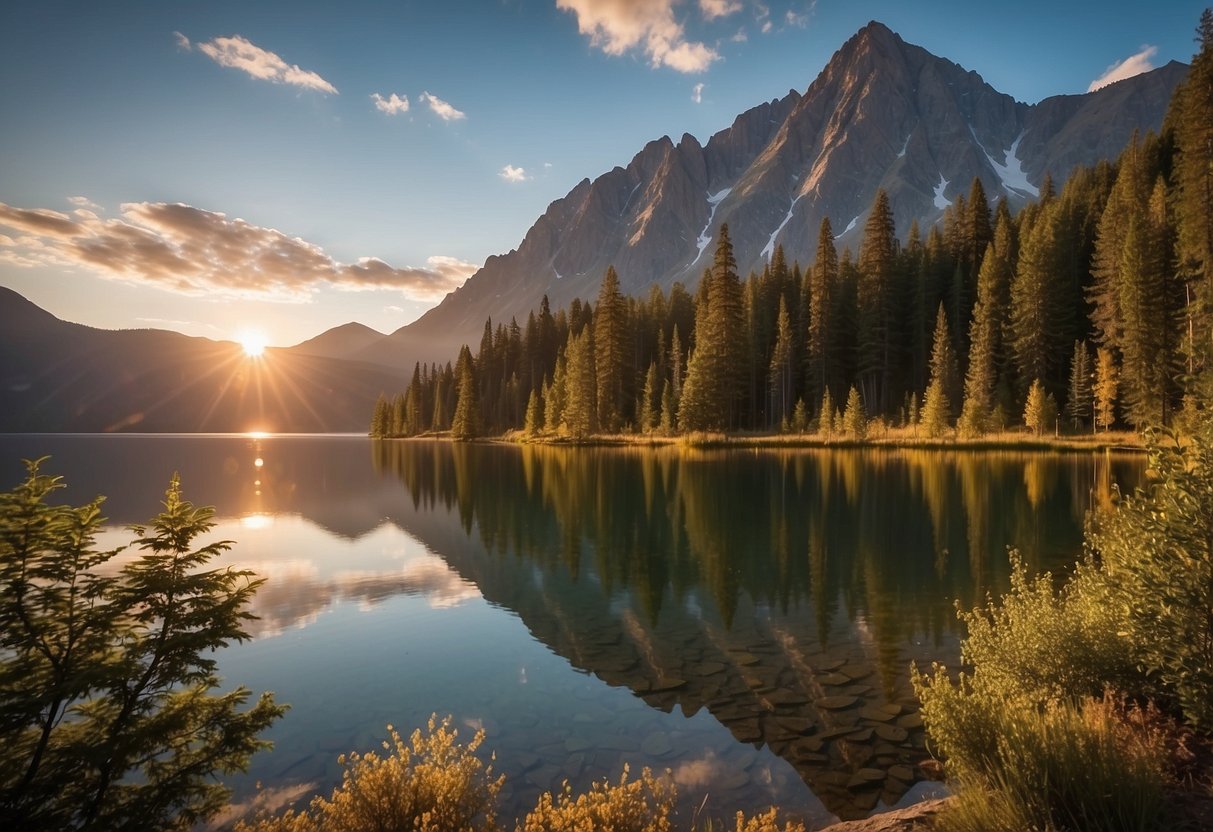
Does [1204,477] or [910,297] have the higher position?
[910,297]

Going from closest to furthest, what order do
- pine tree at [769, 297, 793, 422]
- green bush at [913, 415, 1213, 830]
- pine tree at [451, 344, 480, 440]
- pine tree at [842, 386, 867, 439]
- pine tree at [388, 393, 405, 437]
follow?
green bush at [913, 415, 1213, 830] < pine tree at [842, 386, 867, 439] < pine tree at [769, 297, 793, 422] < pine tree at [451, 344, 480, 440] < pine tree at [388, 393, 405, 437]

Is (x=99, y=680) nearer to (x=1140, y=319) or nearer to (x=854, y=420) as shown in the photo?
(x=854, y=420)

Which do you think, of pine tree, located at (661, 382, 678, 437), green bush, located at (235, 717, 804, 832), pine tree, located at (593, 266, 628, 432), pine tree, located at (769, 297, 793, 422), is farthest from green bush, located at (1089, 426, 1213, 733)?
pine tree, located at (593, 266, 628, 432)

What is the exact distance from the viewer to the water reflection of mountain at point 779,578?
10172 mm

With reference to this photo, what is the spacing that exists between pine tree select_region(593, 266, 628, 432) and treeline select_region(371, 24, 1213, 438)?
0.24 meters

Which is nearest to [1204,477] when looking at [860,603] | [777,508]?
[860,603]

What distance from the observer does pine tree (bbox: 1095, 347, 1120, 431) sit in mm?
56500

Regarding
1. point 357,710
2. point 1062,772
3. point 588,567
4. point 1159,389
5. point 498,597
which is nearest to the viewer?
point 1062,772

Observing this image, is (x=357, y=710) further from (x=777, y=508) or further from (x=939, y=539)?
(x=777, y=508)

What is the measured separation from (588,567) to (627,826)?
15.6 metres

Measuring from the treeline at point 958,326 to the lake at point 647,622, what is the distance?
26.5 metres

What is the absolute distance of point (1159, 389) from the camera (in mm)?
51688

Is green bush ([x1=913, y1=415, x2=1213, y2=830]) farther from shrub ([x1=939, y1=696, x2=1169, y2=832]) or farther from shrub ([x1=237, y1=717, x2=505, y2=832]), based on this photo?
shrub ([x1=237, y1=717, x2=505, y2=832])

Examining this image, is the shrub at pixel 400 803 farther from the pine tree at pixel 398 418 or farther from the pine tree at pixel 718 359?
the pine tree at pixel 398 418
